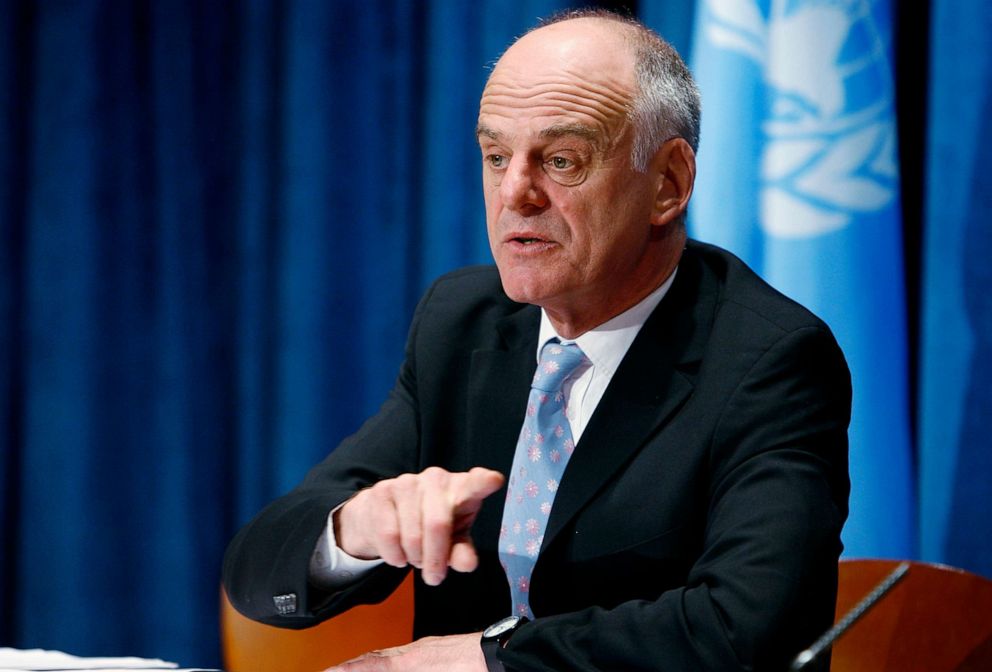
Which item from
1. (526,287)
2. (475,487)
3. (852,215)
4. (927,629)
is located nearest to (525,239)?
(526,287)

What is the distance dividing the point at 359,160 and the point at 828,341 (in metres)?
1.87

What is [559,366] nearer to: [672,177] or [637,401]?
[637,401]

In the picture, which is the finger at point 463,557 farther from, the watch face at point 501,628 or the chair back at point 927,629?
the chair back at point 927,629

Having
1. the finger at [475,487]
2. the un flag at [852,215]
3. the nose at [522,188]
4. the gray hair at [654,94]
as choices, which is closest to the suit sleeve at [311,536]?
the finger at [475,487]

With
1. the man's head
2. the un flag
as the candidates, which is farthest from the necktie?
the un flag

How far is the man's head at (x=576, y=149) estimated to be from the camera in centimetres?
172

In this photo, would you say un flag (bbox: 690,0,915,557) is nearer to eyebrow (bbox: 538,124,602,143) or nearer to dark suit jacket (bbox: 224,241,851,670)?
dark suit jacket (bbox: 224,241,851,670)

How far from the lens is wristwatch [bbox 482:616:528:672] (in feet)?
5.02

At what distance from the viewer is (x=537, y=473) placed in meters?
1.85

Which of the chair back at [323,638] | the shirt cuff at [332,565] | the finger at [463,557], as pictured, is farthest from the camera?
the chair back at [323,638]

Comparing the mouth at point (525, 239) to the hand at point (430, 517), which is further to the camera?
the mouth at point (525, 239)

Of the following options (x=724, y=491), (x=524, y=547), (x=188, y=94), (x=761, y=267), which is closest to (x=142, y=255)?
(x=188, y=94)

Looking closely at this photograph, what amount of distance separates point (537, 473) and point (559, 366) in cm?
17

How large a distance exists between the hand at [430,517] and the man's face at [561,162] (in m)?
0.37
